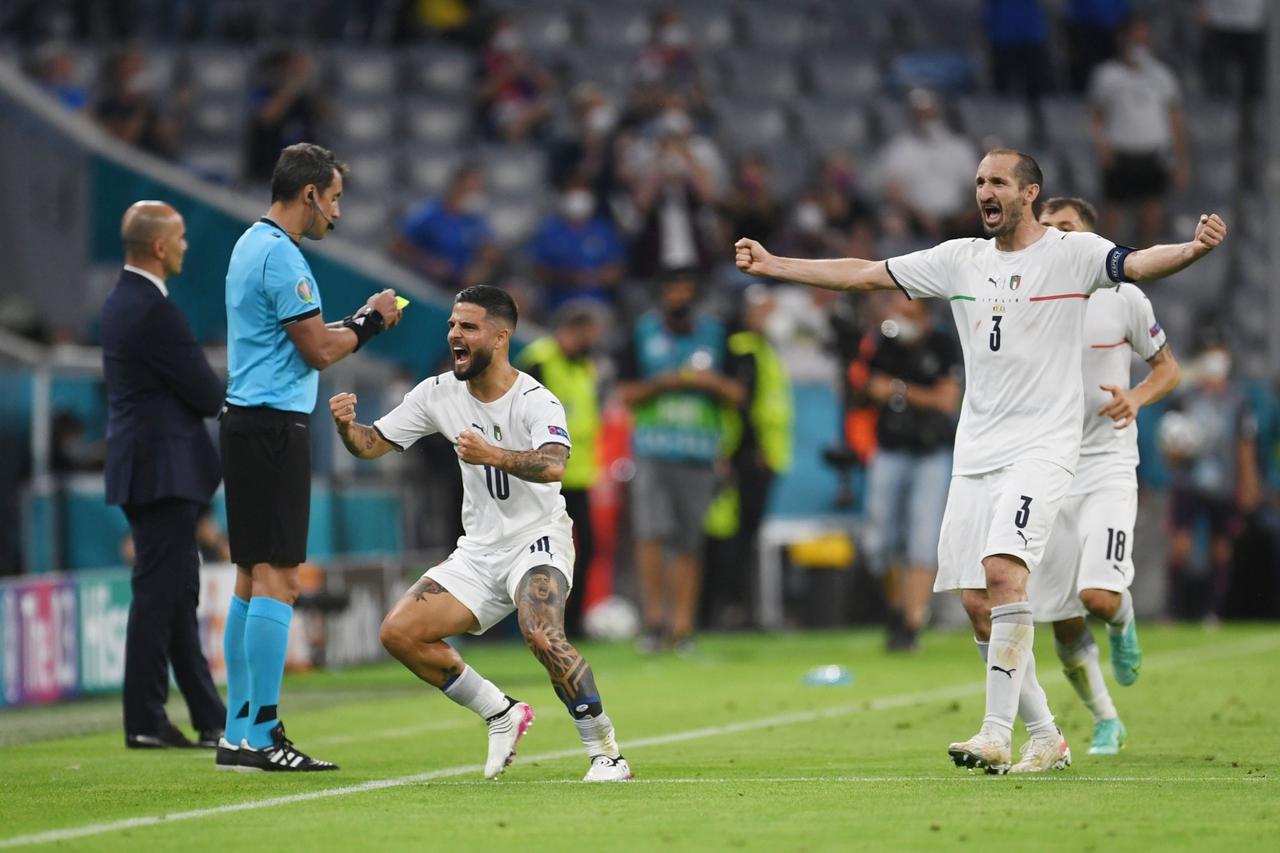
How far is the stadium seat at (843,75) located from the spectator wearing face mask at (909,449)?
10.3 m

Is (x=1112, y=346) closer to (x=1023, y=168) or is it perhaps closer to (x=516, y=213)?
(x=1023, y=168)

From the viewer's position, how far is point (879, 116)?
25.6m

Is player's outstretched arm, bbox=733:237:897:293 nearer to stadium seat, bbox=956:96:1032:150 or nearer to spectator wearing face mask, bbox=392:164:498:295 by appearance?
spectator wearing face mask, bbox=392:164:498:295

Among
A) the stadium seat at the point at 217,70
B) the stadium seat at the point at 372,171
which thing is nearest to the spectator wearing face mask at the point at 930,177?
the stadium seat at the point at 372,171

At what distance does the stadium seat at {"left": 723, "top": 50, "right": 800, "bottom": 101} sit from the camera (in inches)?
1024

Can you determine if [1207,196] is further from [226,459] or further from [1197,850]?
[1197,850]

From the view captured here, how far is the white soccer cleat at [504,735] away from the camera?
8375 mm

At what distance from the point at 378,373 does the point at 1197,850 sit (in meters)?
12.5

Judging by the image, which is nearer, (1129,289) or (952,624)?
(1129,289)

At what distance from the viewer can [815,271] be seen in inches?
342

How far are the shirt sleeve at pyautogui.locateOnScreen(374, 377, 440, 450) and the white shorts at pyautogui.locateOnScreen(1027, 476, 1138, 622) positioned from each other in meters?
2.64

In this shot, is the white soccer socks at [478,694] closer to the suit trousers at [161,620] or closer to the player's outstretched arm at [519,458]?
the player's outstretched arm at [519,458]

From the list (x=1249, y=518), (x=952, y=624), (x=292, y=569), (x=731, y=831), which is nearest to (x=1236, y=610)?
(x=1249, y=518)

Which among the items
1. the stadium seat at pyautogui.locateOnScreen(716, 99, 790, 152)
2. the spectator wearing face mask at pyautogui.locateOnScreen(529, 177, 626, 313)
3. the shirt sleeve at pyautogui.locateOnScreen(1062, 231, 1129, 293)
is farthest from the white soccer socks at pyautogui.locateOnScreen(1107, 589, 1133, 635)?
the stadium seat at pyautogui.locateOnScreen(716, 99, 790, 152)
